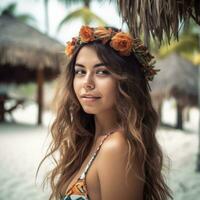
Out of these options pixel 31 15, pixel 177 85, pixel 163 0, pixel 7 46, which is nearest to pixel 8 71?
pixel 7 46

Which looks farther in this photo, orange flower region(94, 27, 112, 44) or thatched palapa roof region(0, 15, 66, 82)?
thatched palapa roof region(0, 15, 66, 82)

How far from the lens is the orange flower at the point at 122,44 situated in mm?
1701

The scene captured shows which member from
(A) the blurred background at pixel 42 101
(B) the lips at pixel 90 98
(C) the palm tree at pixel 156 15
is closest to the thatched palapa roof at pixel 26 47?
(A) the blurred background at pixel 42 101

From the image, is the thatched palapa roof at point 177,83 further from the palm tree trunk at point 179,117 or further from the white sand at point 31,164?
the white sand at point 31,164

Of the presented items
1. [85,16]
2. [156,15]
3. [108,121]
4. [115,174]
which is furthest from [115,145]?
[85,16]

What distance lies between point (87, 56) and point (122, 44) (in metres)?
0.16

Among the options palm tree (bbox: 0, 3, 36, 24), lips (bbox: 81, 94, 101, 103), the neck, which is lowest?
the neck

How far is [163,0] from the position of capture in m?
2.37

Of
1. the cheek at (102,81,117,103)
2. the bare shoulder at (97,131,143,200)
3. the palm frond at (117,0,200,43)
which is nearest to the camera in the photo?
the bare shoulder at (97,131,143,200)

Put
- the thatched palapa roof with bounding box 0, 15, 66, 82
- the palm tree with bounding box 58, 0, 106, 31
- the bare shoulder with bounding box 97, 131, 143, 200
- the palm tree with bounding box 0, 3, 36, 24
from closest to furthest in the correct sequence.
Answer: the bare shoulder with bounding box 97, 131, 143, 200
the thatched palapa roof with bounding box 0, 15, 66, 82
the palm tree with bounding box 58, 0, 106, 31
the palm tree with bounding box 0, 3, 36, 24

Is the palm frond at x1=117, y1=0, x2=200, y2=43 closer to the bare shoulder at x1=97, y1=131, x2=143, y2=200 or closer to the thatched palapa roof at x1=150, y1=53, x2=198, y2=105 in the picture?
the bare shoulder at x1=97, y1=131, x2=143, y2=200

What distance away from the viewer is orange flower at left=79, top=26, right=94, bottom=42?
1.77m

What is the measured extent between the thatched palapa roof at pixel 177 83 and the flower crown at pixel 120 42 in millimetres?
9451

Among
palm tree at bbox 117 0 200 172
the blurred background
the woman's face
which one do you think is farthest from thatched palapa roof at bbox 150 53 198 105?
the woman's face
